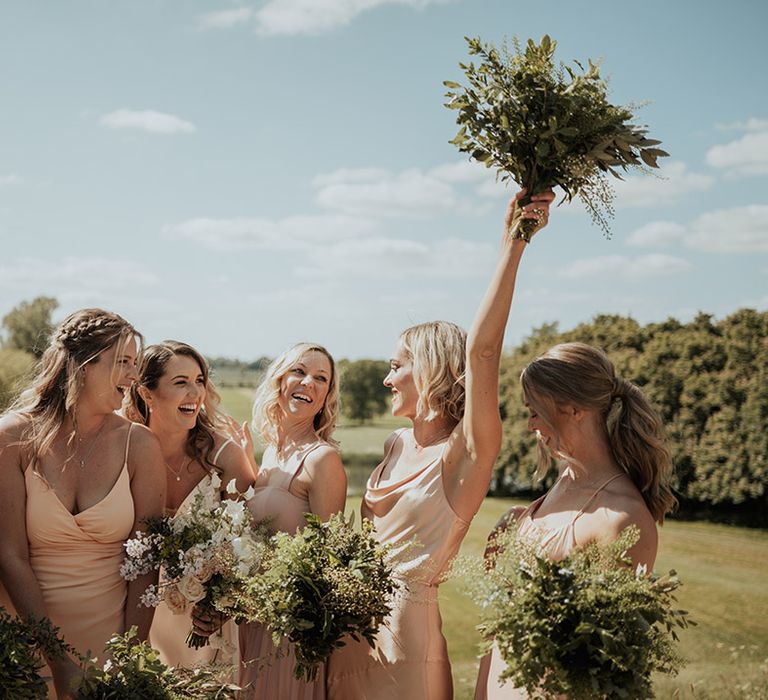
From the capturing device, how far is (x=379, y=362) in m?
55.7

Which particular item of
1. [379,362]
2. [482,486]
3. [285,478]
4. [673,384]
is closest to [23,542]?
[285,478]

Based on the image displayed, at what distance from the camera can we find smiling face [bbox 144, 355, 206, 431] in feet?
20.7

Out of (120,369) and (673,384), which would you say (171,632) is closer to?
(120,369)

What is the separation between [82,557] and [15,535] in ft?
1.36

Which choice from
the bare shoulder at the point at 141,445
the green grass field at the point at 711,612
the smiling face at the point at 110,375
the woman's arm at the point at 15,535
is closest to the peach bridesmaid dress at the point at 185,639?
the bare shoulder at the point at 141,445

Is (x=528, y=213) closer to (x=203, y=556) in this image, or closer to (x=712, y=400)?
(x=203, y=556)

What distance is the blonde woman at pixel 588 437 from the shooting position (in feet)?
14.5

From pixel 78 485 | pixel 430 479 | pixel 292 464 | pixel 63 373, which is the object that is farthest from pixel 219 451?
pixel 430 479

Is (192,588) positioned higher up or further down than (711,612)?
higher up

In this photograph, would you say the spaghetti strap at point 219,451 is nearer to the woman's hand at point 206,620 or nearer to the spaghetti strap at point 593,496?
the woman's hand at point 206,620

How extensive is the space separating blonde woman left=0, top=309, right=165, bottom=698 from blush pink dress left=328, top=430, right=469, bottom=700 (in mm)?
1437

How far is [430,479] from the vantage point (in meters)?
5.10

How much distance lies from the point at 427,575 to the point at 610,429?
141 centimetres

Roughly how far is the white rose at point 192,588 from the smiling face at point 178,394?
5.45ft
